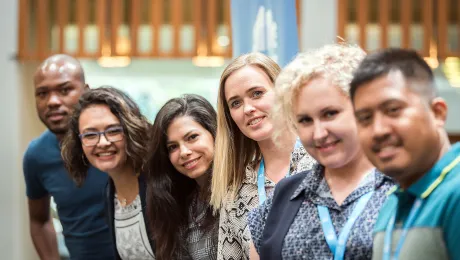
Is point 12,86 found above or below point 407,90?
above

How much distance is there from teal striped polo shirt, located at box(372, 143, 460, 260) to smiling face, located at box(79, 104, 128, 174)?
2105 millimetres

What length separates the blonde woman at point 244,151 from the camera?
2816 millimetres

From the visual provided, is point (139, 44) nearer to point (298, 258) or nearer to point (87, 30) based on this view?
point (87, 30)

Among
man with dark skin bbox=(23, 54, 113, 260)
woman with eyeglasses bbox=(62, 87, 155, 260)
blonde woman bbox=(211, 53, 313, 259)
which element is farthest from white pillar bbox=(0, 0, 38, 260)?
blonde woman bbox=(211, 53, 313, 259)

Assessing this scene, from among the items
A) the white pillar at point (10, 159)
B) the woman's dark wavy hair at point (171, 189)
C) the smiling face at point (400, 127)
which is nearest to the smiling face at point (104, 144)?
the woman's dark wavy hair at point (171, 189)

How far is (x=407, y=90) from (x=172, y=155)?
1693mm

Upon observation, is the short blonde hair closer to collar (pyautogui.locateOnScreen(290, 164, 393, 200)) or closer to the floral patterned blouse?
collar (pyautogui.locateOnScreen(290, 164, 393, 200))

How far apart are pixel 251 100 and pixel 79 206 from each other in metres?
1.63

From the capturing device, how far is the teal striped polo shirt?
1.64 metres

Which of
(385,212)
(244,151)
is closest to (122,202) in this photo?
(244,151)

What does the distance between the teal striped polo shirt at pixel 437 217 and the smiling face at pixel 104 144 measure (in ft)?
Result: 6.91

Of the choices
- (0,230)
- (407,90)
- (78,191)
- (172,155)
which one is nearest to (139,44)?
(0,230)

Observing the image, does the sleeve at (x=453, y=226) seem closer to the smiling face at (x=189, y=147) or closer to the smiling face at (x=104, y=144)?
the smiling face at (x=189, y=147)

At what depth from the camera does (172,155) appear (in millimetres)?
3271
